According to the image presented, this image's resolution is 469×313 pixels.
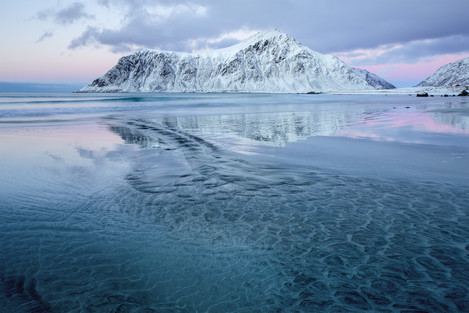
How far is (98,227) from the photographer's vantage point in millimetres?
5145

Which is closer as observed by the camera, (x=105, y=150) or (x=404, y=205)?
(x=404, y=205)

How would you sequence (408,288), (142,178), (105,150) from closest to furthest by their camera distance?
(408,288)
(142,178)
(105,150)

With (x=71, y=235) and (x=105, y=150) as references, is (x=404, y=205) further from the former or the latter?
(x=105, y=150)

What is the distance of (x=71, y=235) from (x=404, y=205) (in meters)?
6.04

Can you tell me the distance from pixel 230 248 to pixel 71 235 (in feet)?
8.53

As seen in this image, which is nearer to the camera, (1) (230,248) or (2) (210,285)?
(2) (210,285)

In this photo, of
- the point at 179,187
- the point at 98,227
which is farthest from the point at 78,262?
the point at 179,187

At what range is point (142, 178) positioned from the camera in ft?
26.1

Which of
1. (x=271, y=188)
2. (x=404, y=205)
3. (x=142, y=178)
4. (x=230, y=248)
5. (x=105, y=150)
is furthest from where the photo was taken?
(x=105, y=150)

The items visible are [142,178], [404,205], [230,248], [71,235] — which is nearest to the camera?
[230,248]

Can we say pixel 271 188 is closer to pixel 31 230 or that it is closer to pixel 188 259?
pixel 188 259

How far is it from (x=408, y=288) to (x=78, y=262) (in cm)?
422

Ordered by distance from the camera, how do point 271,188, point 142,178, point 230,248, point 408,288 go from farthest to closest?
point 142,178
point 271,188
point 230,248
point 408,288

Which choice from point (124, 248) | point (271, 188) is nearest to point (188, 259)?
point (124, 248)
